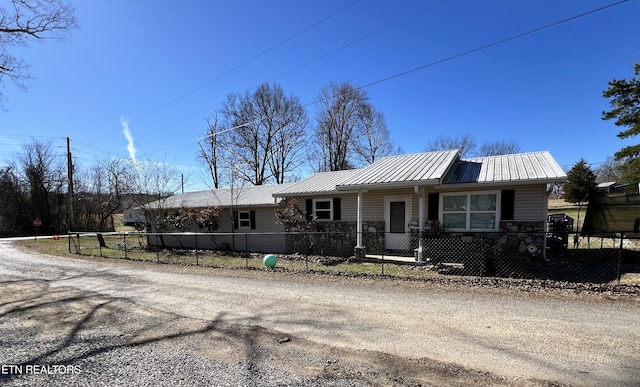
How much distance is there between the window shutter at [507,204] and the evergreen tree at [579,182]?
28292 mm

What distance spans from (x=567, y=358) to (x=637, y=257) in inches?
376

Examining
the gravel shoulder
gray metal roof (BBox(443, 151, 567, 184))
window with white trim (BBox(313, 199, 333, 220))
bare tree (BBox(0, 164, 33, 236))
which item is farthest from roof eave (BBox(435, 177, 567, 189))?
bare tree (BBox(0, 164, 33, 236))

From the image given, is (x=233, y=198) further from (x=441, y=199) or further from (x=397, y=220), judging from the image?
(x=441, y=199)

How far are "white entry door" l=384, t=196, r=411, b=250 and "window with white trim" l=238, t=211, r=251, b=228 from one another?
781cm

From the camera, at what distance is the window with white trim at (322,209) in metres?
13.4

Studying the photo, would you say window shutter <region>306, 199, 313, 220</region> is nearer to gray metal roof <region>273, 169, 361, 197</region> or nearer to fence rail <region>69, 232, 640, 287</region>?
gray metal roof <region>273, 169, 361, 197</region>

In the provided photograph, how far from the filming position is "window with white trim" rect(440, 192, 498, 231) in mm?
9953

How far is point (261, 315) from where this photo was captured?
4.93 metres

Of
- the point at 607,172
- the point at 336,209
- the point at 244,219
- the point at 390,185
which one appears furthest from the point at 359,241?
the point at 607,172

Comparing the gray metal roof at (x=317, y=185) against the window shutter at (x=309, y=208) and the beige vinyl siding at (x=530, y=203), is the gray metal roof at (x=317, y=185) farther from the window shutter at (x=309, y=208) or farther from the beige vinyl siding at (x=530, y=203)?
the beige vinyl siding at (x=530, y=203)

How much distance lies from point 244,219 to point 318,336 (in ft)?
43.9

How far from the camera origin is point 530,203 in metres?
9.45

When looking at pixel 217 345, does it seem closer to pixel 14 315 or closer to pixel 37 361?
pixel 37 361

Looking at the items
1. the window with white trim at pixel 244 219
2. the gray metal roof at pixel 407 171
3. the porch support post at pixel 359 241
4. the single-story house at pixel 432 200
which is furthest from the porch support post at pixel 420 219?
the window with white trim at pixel 244 219
